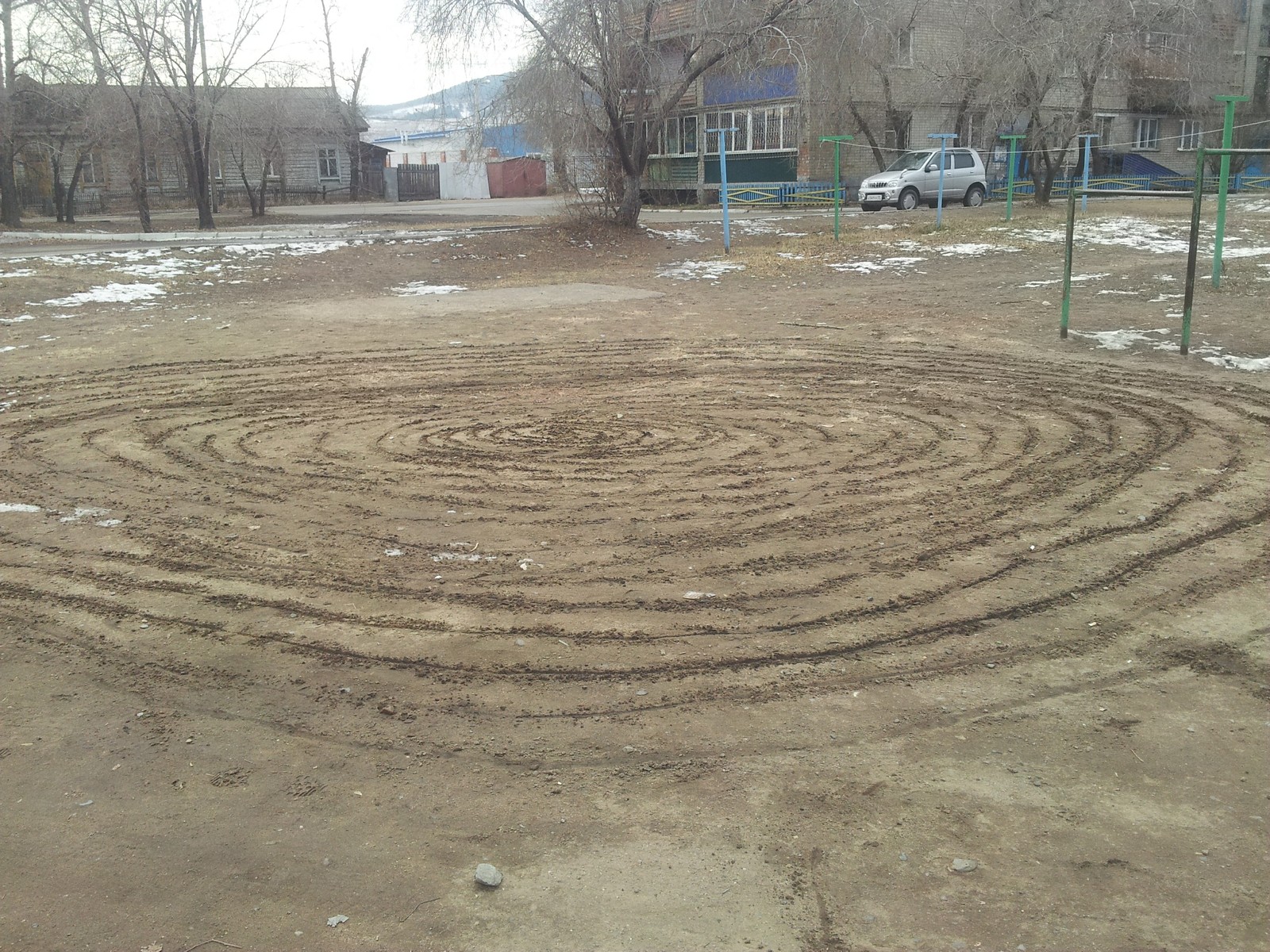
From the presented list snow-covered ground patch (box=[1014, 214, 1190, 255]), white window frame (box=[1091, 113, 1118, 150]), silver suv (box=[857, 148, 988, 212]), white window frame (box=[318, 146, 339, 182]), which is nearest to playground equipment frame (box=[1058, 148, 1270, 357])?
snow-covered ground patch (box=[1014, 214, 1190, 255])

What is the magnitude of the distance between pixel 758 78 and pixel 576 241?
4.97 meters

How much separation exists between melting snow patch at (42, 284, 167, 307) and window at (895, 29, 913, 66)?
2221 centimetres

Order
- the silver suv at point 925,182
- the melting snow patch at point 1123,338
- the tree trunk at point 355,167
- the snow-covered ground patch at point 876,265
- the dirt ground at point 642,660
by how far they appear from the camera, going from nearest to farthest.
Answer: the dirt ground at point 642,660, the melting snow patch at point 1123,338, the snow-covered ground patch at point 876,265, the silver suv at point 925,182, the tree trunk at point 355,167

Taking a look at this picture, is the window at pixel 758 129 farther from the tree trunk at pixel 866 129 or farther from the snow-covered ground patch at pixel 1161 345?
the snow-covered ground patch at pixel 1161 345

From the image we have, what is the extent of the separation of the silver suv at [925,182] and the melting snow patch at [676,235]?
6.71 meters

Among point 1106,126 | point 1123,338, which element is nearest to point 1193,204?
point 1123,338

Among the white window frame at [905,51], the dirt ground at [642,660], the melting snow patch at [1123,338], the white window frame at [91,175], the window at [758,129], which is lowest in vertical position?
the dirt ground at [642,660]

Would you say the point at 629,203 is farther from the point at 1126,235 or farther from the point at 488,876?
the point at 488,876

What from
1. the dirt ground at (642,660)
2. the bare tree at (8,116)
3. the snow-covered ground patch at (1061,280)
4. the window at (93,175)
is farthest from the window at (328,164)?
the dirt ground at (642,660)

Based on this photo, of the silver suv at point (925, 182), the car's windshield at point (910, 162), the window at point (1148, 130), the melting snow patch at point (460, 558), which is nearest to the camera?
the melting snow patch at point (460, 558)

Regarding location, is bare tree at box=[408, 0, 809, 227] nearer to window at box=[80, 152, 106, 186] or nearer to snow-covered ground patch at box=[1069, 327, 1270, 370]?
snow-covered ground patch at box=[1069, 327, 1270, 370]

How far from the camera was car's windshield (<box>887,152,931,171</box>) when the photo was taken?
2680cm

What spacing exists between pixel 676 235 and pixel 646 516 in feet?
55.1

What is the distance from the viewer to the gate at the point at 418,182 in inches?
1994
